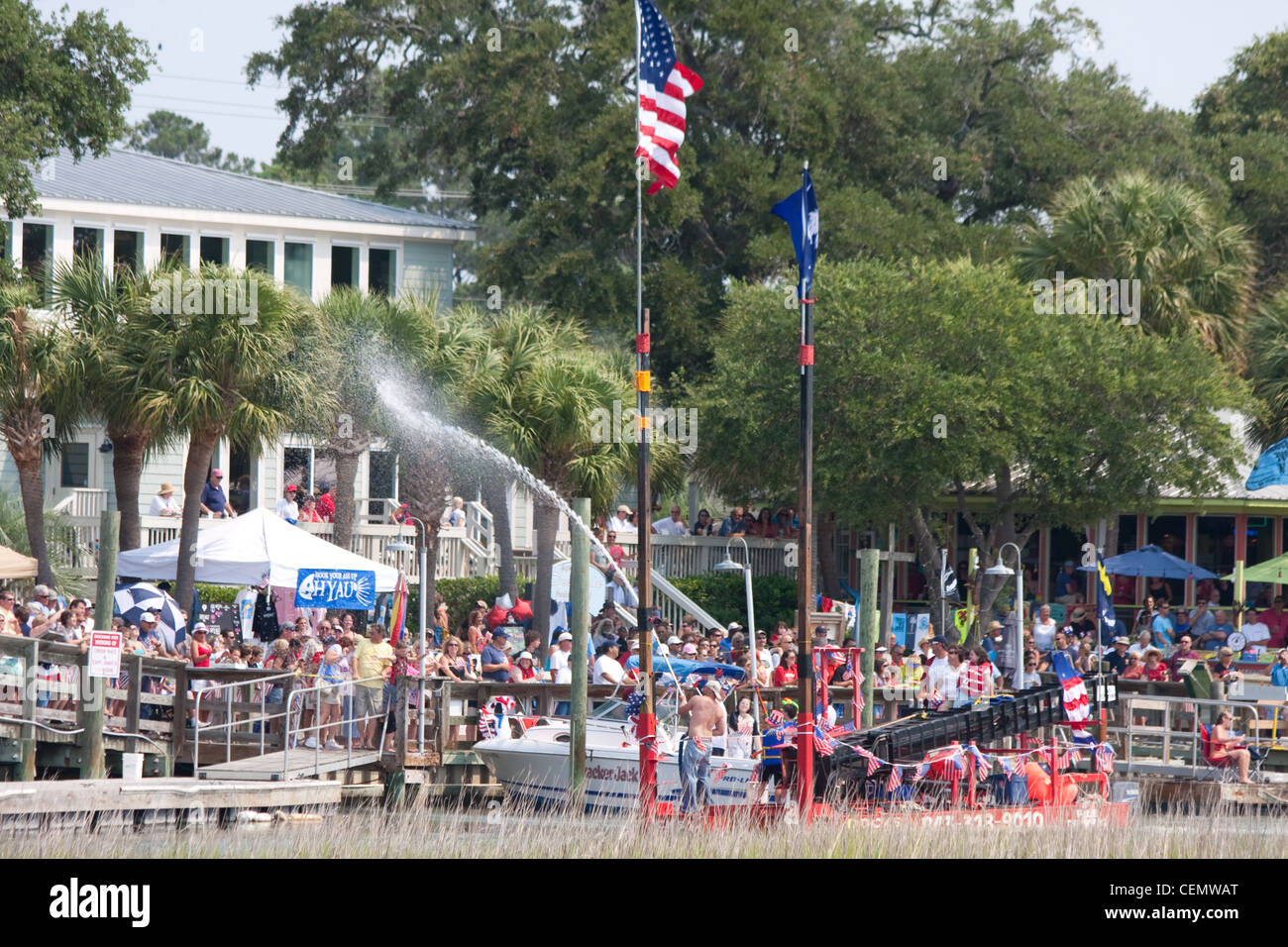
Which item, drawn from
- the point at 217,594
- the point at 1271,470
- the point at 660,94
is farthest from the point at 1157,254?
the point at 217,594

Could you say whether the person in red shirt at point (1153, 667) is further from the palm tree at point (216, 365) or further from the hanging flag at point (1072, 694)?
the palm tree at point (216, 365)

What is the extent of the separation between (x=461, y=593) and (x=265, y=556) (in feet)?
28.2

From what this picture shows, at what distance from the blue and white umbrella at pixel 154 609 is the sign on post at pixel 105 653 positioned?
21.1ft

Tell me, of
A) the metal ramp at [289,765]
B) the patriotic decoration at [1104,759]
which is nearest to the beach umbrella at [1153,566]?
the patriotic decoration at [1104,759]

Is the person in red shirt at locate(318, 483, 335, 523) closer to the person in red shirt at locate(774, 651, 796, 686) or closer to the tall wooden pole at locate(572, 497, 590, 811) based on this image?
the person in red shirt at locate(774, 651, 796, 686)

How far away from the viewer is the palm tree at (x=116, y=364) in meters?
27.8

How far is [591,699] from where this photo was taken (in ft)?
74.2

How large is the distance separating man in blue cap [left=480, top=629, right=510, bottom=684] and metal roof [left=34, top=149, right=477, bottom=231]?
18747 mm

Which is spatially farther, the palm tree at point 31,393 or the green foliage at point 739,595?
the green foliage at point 739,595

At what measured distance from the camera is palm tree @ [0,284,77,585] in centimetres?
2798

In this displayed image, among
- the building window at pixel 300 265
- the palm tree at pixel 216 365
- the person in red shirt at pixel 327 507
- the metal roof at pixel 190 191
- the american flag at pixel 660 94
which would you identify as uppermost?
the metal roof at pixel 190 191

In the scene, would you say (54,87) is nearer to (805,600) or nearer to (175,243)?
(175,243)

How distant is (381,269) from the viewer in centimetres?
4306

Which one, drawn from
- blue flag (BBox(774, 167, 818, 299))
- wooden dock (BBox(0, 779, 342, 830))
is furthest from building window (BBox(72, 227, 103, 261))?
blue flag (BBox(774, 167, 818, 299))
